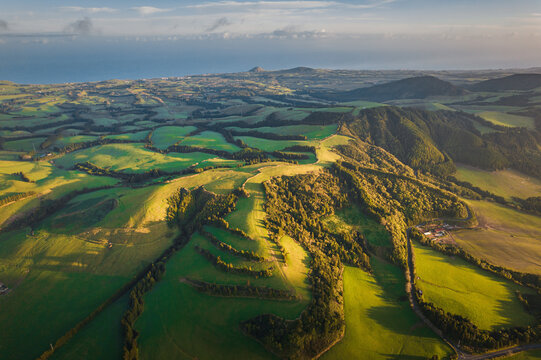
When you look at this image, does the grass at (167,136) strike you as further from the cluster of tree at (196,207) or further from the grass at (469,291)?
the grass at (469,291)

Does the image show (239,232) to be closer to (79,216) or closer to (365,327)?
(365,327)

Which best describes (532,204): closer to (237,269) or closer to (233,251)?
(233,251)

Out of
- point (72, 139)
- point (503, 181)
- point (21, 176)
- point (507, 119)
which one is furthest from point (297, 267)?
point (507, 119)

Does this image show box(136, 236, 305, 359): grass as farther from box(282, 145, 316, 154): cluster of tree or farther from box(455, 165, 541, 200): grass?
box(455, 165, 541, 200): grass

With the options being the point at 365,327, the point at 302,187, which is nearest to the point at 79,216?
the point at 302,187

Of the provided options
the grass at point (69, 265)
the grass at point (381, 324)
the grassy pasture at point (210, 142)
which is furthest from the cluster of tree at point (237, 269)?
the grassy pasture at point (210, 142)
